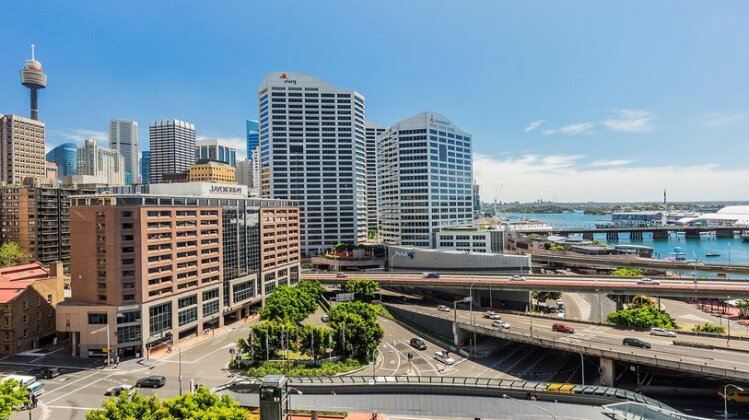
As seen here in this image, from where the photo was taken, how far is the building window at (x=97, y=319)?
77.9 m

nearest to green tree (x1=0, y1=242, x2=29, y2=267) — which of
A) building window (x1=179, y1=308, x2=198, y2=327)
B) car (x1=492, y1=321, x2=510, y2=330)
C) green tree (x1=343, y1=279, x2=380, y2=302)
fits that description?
building window (x1=179, y1=308, x2=198, y2=327)

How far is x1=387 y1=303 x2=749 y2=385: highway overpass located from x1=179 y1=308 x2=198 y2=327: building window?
51752mm

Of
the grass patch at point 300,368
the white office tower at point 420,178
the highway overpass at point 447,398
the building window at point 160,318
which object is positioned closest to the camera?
the highway overpass at point 447,398

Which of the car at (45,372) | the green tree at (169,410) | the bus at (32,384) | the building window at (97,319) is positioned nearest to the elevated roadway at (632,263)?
the building window at (97,319)

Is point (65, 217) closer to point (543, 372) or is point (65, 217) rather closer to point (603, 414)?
point (543, 372)

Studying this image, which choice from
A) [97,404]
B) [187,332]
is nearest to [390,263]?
[187,332]

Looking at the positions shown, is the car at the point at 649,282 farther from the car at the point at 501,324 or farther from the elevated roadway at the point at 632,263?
the elevated roadway at the point at 632,263

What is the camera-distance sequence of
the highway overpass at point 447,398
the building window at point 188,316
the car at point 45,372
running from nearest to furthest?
the highway overpass at point 447,398, the car at point 45,372, the building window at point 188,316

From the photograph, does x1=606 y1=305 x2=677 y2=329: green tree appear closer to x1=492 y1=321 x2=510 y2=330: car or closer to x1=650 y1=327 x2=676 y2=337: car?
x1=650 y1=327 x2=676 y2=337: car

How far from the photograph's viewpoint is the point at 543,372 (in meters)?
73.4

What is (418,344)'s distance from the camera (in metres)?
85.9

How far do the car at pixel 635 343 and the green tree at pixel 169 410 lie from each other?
62.1m

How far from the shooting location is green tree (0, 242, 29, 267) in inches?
4779

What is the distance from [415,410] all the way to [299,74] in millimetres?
178124
